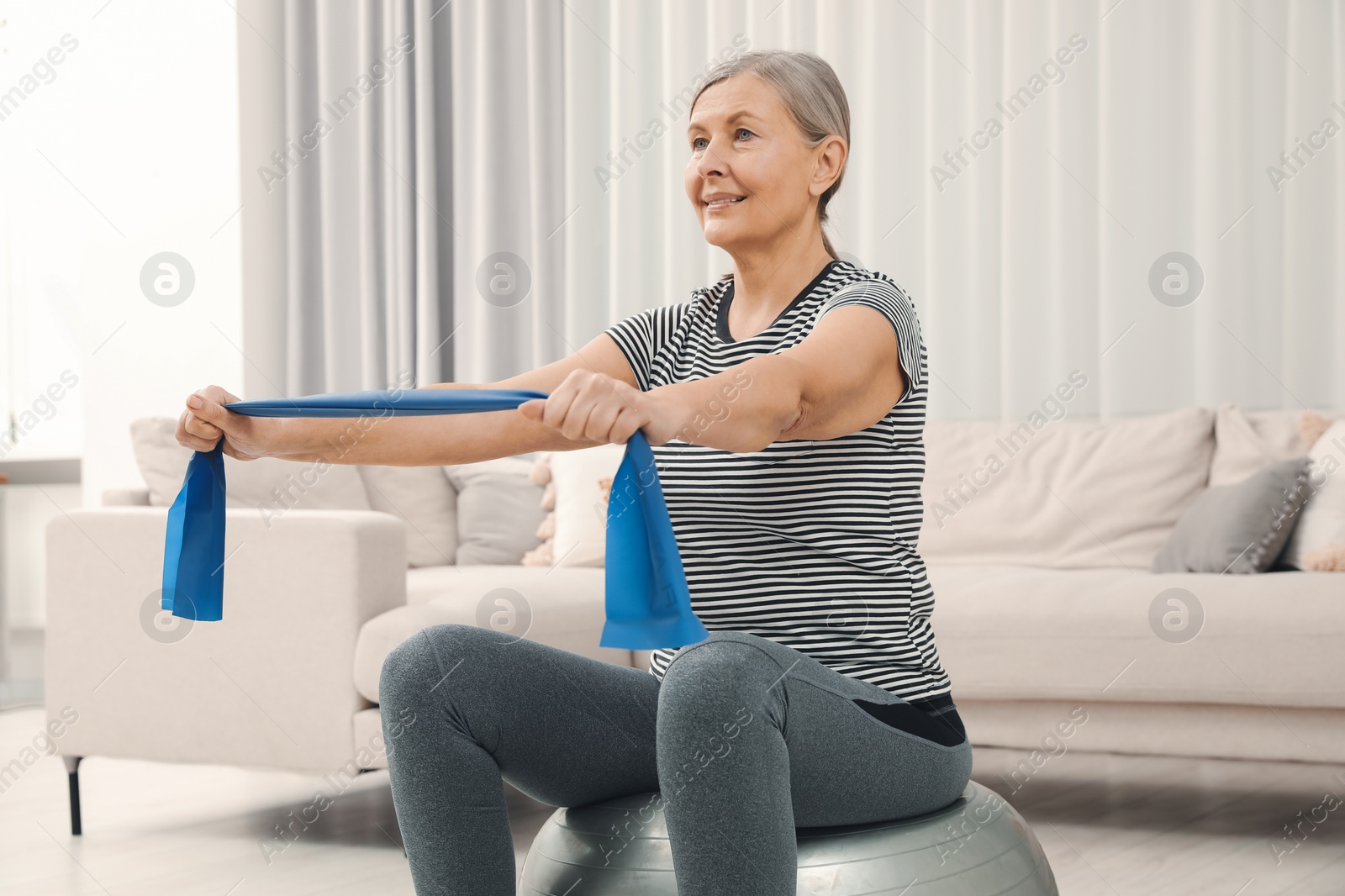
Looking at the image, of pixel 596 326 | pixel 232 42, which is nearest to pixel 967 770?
pixel 596 326

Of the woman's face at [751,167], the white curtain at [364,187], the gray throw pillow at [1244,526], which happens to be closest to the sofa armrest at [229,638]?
the woman's face at [751,167]

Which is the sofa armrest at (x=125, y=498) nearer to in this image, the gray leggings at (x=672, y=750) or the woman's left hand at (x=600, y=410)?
the gray leggings at (x=672, y=750)

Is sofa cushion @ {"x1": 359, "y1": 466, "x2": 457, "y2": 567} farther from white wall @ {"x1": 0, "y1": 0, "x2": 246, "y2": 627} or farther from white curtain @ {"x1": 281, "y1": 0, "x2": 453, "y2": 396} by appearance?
white wall @ {"x1": 0, "y1": 0, "x2": 246, "y2": 627}

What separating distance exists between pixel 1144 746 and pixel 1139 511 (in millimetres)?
774

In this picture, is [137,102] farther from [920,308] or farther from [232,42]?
[920,308]

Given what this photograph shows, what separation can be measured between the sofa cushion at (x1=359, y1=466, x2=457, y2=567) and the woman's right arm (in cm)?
205

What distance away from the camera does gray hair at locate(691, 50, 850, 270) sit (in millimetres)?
1317

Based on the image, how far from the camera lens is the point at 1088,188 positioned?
11.6ft

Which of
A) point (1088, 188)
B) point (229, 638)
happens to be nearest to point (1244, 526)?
point (1088, 188)

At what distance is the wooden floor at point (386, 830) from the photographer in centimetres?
215

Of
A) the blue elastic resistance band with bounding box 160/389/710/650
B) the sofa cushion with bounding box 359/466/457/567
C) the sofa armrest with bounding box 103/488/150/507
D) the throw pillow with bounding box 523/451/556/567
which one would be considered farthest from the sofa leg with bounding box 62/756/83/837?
the blue elastic resistance band with bounding box 160/389/710/650

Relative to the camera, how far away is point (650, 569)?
103cm

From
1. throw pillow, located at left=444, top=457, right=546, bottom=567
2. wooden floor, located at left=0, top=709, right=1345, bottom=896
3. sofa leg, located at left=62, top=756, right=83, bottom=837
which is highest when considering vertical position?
throw pillow, located at left=444, top=457, right=546, bottom=567

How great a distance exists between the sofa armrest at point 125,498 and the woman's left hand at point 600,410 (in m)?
2.14
